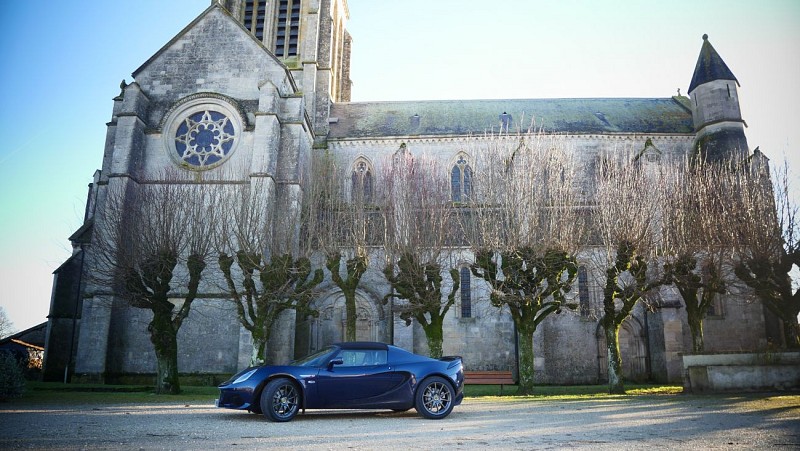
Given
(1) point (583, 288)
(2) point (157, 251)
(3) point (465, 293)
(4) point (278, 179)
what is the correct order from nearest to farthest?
1. (2) point (157, 251)
2. (4) point (278, 179)
3. (3) point (465, 293)
4. (1) point (583, 288)

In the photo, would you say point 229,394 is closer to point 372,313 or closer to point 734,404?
point 734,404

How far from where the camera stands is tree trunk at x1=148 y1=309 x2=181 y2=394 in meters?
16.2

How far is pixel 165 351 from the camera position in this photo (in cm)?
1639

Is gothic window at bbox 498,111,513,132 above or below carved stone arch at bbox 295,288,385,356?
above

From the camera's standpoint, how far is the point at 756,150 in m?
24.4

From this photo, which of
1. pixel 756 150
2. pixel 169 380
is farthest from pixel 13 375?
pixel 756 150

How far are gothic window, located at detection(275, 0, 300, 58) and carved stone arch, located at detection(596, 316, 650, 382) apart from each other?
2134 cm

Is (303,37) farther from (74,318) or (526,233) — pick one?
(526,233)

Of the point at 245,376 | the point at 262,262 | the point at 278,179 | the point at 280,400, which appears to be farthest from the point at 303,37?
the point at 280,400

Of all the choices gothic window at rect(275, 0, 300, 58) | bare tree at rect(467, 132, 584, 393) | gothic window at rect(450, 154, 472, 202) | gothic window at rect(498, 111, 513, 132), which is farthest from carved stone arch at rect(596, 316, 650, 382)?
gothic window at rect(275, 0, 300, 58)

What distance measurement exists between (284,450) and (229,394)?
3.59 metres

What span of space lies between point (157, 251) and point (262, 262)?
11.0ft

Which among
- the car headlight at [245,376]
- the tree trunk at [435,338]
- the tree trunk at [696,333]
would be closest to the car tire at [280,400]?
the car headlight at [245,376]

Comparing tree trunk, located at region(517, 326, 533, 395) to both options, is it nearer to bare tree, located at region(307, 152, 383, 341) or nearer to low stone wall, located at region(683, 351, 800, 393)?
low stone wall, located at region(683, 351, 800, 393)
